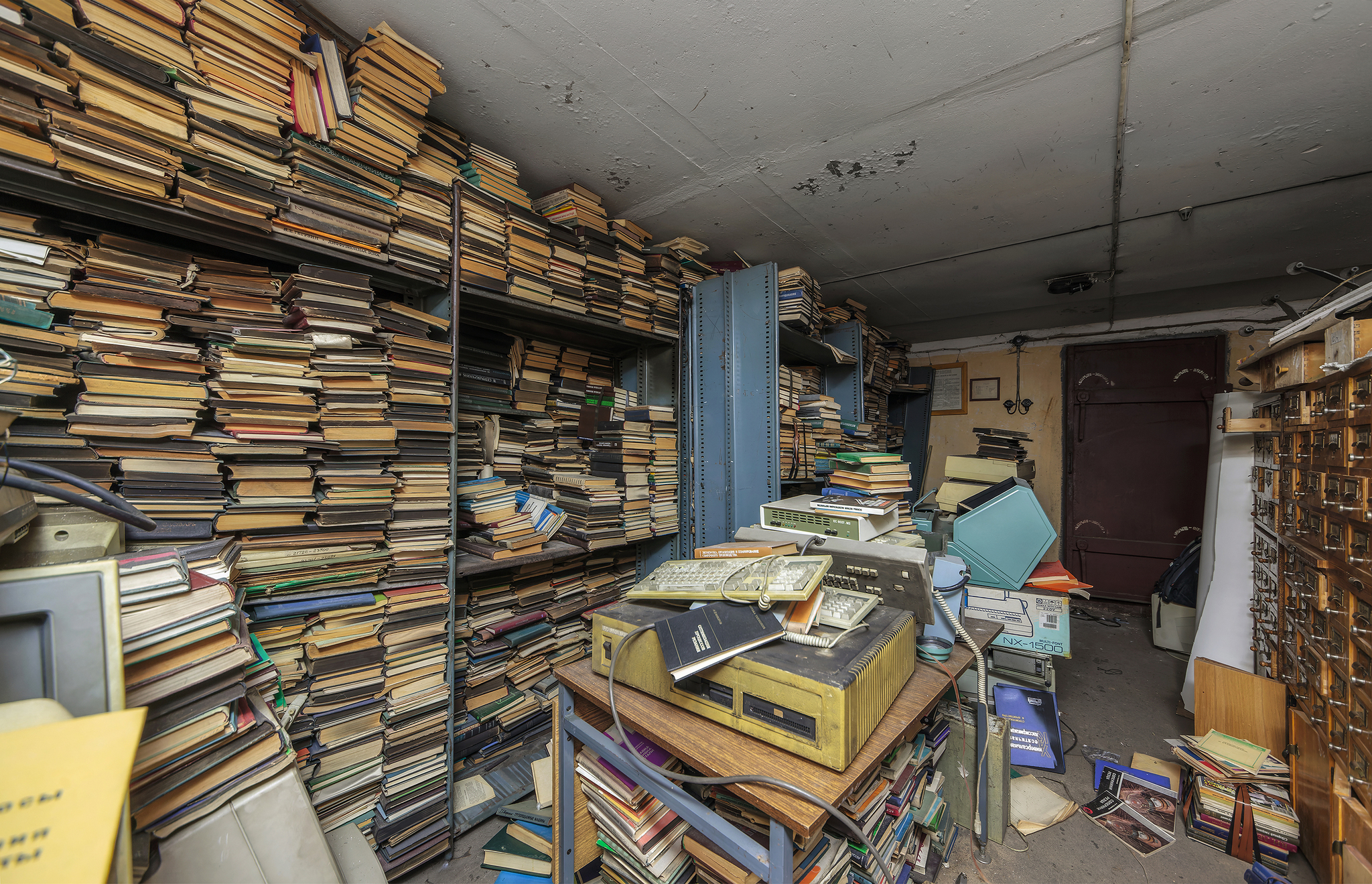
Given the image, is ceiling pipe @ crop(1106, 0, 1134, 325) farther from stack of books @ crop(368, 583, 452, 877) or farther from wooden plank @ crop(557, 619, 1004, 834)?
stack of books @ crop(368, 583, 452, 877)

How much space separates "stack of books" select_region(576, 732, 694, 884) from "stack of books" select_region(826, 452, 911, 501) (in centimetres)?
141

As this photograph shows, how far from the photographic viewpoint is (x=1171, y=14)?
4.61 ft

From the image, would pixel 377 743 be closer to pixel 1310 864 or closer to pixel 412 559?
pixel 412 559

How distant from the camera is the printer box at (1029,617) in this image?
7.48 feet

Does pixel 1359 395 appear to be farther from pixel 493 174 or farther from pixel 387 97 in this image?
pixel 387 97

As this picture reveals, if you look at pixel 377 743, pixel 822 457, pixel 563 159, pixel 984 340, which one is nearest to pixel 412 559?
pixel 377 743

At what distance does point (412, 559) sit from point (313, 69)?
5.49 ft

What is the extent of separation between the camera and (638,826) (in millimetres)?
1259

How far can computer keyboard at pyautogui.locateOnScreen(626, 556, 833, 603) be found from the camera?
1.13 m

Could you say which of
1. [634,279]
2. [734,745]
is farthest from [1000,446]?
[734,745]

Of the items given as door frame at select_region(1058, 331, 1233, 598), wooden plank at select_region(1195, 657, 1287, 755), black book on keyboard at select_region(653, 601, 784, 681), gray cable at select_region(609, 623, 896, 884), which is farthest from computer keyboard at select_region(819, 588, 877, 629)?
door frame at select_region(1058, 331, 1233, 598)

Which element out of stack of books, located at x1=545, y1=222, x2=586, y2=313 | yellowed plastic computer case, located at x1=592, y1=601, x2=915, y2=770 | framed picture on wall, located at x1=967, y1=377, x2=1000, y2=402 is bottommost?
yellowed plastic computer case, located at x1=592, y1=601, x2=915, y2=770

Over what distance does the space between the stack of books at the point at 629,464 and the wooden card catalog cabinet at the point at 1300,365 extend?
270 cm

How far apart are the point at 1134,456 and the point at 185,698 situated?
6506 mm
